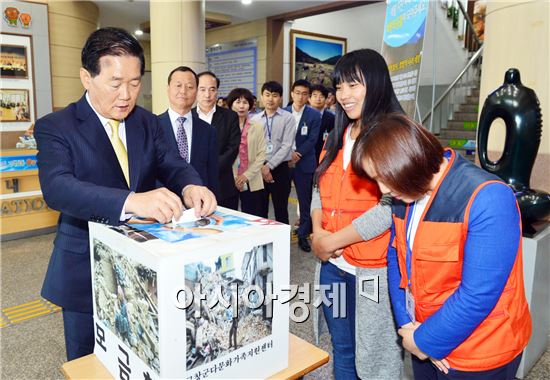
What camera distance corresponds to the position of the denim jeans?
1551 millimetres

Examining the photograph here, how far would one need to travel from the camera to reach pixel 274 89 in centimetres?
415

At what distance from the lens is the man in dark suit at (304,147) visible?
172 inches

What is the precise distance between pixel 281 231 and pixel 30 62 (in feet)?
22.1

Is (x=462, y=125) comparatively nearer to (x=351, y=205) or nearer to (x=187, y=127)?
(x=187, y=127)

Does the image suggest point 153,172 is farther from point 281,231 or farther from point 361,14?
point 361,14

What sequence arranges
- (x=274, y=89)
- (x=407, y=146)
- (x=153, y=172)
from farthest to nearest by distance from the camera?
(x=274, y=89) → (x=153, y=172) → (x=407, y=146)

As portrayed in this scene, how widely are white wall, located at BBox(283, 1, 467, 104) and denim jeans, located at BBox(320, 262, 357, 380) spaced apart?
651 cm

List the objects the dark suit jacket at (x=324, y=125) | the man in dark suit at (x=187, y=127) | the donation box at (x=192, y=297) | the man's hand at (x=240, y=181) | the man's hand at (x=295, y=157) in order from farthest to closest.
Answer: the dark suit jacket at (x=324, y=125) → the man's hand at (x=295, y=157) → the man's hand at (x=240, y=181) → the man in dark suit at (x=187, y=127) → the donation box at (x=192, y=297)

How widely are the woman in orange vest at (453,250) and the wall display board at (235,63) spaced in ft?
26.9

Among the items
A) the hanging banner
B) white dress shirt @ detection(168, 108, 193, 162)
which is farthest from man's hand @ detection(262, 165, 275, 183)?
the hanging banner

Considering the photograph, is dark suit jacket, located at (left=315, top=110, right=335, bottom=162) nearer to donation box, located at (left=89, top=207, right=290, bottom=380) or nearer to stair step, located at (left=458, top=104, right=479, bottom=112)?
donation box, located at (left=89, top=207, right=290, bottom=380)

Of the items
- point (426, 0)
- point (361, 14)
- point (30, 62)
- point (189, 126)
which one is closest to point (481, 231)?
point (426, 0)

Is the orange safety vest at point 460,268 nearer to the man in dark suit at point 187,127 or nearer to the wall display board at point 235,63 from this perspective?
the man in dark suit at point 187,127

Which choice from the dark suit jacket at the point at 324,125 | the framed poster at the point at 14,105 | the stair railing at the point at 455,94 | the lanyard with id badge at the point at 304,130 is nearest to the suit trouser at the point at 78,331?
the lanyard with id badge at the point at 304,130
